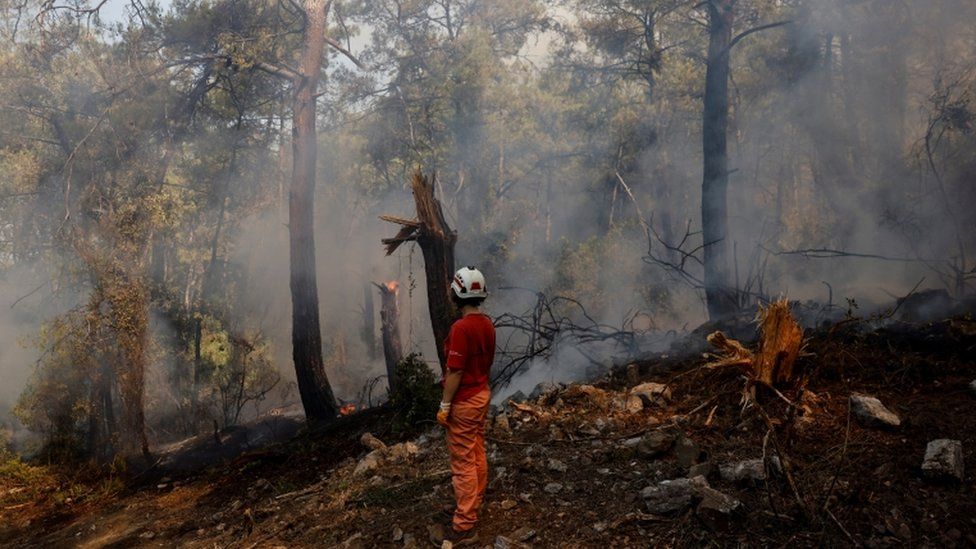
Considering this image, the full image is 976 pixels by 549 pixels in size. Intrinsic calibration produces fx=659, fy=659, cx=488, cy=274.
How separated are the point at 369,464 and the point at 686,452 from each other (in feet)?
10.2

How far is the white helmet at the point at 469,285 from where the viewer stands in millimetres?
4527

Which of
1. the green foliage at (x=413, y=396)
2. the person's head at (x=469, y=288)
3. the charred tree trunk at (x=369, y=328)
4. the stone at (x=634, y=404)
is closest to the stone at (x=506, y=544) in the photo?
the person's head at (x=469, y=288)

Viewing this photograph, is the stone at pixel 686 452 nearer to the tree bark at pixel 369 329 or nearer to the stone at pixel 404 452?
the stone at pixel 404 452

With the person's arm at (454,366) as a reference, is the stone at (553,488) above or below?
below

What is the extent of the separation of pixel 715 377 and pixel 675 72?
56.3 ft

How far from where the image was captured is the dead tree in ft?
27.5

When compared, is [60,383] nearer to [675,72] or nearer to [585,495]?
[585,495]

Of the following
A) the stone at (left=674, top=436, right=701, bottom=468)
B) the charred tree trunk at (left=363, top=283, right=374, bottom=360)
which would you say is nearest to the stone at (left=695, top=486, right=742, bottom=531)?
the stone at (left=674, top=436, right=701, bottom=468)

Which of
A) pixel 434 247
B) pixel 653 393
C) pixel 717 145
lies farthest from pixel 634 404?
pixel 717 145

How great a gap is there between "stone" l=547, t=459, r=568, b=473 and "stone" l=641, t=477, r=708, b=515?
95 centimetres

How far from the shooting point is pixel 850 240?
1494cm

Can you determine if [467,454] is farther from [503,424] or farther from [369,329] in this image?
[369,329]

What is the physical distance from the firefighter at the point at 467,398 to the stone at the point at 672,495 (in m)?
1.16

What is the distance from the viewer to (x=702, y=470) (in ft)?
14.9
